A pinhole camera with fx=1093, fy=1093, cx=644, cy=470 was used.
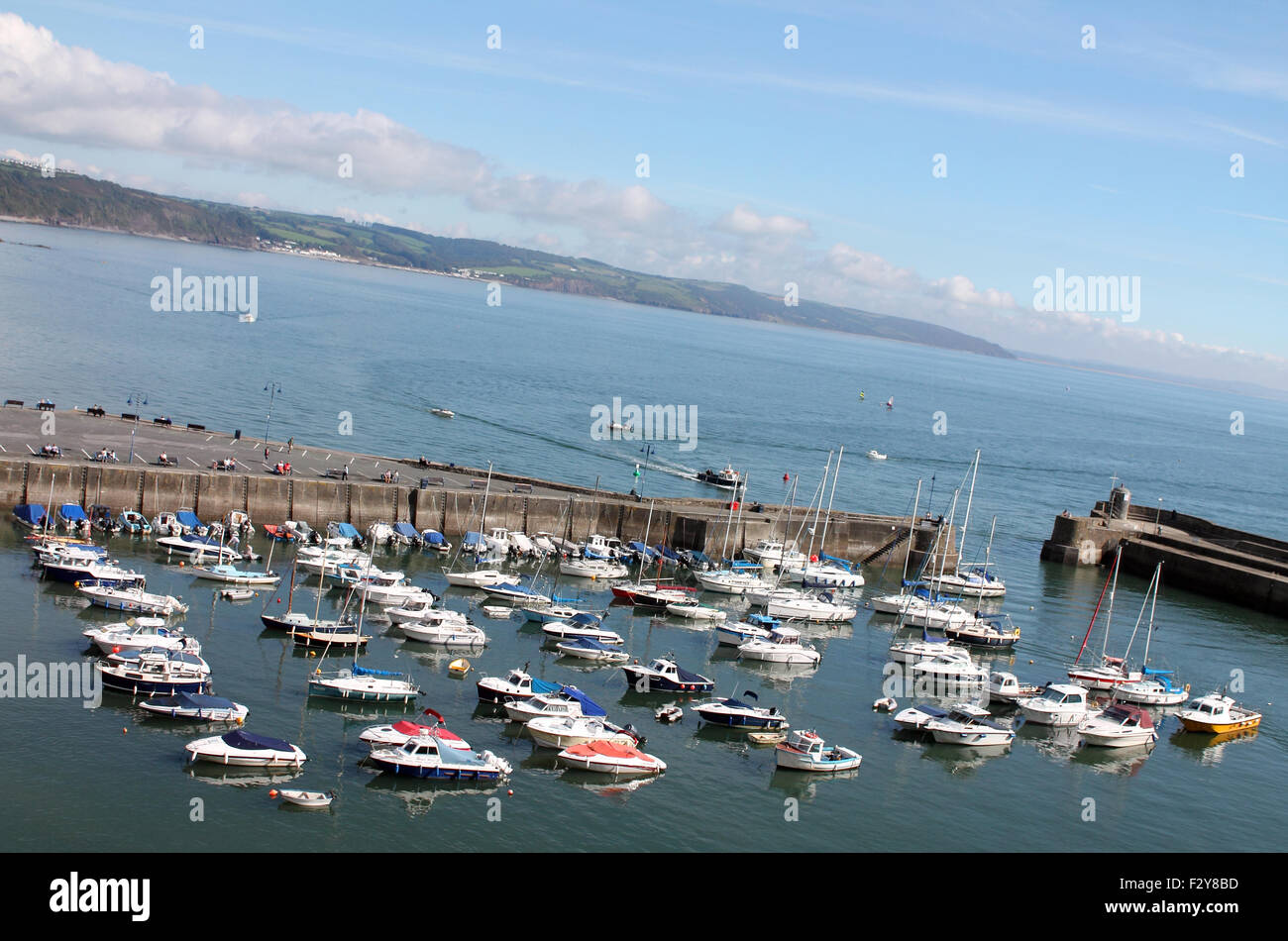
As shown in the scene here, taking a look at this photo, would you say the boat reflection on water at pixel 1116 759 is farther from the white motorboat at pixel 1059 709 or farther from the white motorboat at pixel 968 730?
the white motorboat at pixel 968 730

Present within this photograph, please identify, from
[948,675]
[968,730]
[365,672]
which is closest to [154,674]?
[365,672]

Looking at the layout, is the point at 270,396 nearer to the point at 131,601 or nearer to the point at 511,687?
the point at 131,601

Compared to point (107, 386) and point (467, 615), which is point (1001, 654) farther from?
point (107, 386)

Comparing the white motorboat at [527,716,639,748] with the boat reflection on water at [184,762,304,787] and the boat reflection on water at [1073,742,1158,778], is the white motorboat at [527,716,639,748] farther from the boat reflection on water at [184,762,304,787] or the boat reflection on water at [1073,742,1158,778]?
the boat reflection on water at [1073,742,1158,778]

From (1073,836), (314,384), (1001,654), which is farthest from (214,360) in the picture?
(1073,836)

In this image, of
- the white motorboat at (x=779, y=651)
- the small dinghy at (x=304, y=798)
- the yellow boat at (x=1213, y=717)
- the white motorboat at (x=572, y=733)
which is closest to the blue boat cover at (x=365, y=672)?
the white motorboat at (x=572, y=733)
